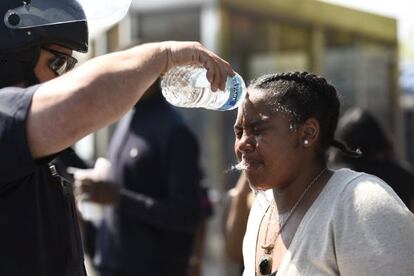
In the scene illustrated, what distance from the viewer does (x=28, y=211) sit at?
2260mm

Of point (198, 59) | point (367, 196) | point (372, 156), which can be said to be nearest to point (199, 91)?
point (198, 59)

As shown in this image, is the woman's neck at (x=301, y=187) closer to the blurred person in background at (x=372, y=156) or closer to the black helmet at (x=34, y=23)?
the black helmet at (x=34, y=23)

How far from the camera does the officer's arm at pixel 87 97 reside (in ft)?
6.48

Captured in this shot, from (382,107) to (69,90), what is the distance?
807 centimetres

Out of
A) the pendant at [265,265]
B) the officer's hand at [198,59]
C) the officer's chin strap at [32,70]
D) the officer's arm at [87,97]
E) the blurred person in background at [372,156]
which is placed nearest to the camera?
the officer's arm at [87,97]

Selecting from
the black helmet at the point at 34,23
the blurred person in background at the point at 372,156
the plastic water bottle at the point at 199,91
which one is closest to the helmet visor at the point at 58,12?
the black helmet at the point at 34,23

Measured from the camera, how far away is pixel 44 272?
229cm

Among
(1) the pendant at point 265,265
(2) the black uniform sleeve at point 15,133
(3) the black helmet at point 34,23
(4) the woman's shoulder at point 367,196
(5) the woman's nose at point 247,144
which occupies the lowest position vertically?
(1) the pendant at point 265,265

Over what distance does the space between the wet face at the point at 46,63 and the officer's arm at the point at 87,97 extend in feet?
1.32

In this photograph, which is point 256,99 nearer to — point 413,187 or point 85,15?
point 85,15

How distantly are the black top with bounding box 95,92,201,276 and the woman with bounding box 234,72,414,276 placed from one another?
162cm

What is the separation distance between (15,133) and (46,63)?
1.60 feet

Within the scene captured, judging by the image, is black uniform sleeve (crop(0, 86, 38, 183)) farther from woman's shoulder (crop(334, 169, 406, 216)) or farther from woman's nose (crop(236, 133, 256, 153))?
woman's shoulder (crop(334, 169, 406, 216))

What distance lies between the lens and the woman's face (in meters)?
2.60
